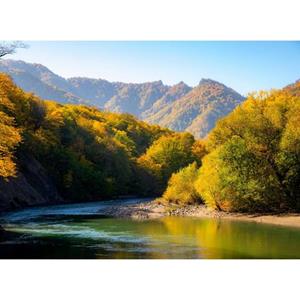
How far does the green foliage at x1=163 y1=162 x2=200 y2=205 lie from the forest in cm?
11

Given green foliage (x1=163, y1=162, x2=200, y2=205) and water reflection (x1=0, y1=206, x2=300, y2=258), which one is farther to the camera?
green foliage (x1=163, y1=162, x2=200, y2=205)

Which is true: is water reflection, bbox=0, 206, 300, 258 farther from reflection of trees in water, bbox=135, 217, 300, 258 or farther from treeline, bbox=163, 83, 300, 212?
treeline, bbox=163, 83, 300, 212

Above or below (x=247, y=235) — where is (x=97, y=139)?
above

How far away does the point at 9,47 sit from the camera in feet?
99.3

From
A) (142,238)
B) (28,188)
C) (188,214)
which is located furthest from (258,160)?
(28,188)

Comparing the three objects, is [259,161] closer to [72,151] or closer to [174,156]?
[72,151]

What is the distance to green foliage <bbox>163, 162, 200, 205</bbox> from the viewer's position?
6056 centimetres

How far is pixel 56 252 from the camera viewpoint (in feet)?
89.4

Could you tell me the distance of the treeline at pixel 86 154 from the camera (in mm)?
69838

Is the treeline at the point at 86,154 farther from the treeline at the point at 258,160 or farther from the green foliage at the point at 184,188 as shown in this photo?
the treeline at the point at 258,160

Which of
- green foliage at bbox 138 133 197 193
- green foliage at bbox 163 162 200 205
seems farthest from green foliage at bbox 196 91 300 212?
green foliage at bbox 138 133 197 193
